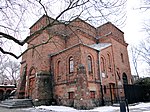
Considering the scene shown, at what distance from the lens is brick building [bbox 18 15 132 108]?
53.7 feet

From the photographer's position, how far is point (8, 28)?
707cm

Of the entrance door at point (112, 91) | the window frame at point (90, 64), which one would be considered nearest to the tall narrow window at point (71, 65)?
the window frame at point (90, 64)

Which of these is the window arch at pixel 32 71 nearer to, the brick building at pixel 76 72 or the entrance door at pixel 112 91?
the brick building at pixel 76 72

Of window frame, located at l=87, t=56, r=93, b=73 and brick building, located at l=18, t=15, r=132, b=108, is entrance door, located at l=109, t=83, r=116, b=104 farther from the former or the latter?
window frame, located at l=87, t=56, r=93, b=73

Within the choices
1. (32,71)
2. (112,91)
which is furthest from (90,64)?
(32,71)

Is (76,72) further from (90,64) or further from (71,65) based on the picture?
(90,64)

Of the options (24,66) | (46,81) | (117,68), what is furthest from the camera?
(24,66)

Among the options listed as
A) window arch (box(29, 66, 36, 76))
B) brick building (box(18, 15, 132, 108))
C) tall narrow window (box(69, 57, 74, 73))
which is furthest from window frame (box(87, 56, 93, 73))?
window arch (box(29, 66, 36, 76))

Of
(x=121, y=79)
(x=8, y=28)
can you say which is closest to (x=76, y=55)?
(x=121, y=79)

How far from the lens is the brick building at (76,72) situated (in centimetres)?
1638

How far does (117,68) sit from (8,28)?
1744cm

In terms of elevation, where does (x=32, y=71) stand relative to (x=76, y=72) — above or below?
above

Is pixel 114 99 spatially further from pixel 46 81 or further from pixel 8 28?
pixel 8 28

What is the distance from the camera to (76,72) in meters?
16.7
